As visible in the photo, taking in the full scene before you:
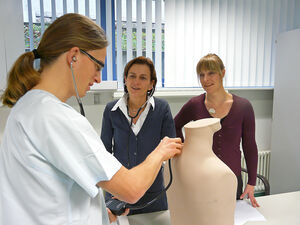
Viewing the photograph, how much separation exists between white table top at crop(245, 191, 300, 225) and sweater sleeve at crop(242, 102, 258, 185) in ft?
0.54

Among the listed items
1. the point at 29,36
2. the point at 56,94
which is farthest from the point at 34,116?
the point at 29,36

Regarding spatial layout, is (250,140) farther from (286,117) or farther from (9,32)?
(9,32)

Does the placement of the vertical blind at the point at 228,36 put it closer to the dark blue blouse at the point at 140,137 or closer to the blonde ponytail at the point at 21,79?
the dark blue blouse at the point at 140,137

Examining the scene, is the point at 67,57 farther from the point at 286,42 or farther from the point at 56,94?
the point at 286,42

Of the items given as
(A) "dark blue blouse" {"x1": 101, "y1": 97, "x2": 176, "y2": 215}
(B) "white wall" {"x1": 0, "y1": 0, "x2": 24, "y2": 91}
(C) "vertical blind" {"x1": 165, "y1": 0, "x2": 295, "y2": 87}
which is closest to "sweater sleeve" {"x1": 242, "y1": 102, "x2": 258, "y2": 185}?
(A) "dark blue blouse" {"x1": 101, "y1": 97, "x2": 176, "y2": 215}

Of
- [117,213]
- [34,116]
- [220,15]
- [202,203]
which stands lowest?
[117,213]

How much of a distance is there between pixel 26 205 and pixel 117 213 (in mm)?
496

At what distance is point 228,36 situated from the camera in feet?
9.14

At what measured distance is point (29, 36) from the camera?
221 centimetres

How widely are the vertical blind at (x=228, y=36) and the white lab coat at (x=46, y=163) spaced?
211 cm

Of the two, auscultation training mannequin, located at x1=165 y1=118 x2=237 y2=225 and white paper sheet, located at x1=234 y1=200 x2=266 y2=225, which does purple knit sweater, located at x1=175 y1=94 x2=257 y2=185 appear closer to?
white paper sheet, located at x1=234 y1=200 x2=266 y2=225

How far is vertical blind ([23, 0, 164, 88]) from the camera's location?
2.23 meters

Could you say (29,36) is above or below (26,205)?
above

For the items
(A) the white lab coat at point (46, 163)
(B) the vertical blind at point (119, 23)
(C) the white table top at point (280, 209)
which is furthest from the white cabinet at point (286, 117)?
(A) the white lab coat at point (46, 163)
